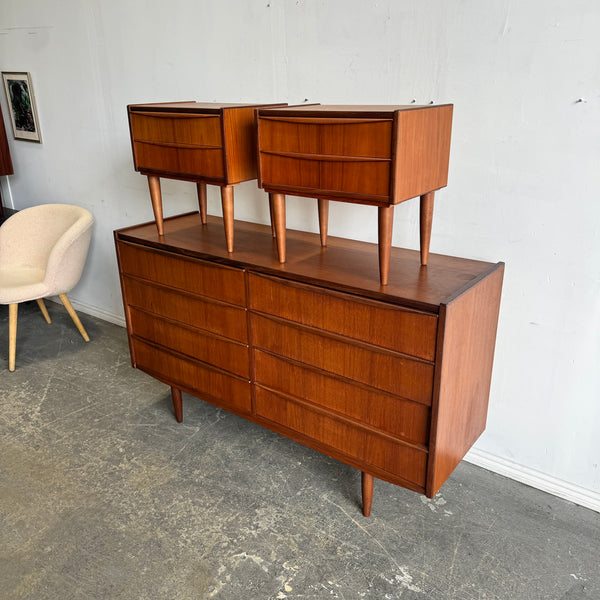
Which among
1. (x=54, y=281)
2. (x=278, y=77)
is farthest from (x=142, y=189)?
(x=278, y=77)

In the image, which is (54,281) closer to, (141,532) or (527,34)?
A: (141,532)

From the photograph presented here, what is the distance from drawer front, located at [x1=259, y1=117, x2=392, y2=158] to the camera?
1.77m

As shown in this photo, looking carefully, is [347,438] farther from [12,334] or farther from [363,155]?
[12,334]

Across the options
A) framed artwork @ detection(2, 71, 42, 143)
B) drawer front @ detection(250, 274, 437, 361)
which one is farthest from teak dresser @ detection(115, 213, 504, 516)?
framed artwork @ detection(2, 71, 42, 143)

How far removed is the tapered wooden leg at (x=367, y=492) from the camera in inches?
86.7

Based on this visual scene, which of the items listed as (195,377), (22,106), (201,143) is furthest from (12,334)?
(201,143)

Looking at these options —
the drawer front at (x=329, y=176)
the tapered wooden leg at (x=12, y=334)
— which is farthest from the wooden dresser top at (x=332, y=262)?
the tapered wooden leg at (x=12, y=334)

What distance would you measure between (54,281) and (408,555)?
8.71 ft

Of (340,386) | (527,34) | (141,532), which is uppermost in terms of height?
(527,34)

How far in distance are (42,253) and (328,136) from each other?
2761 mm

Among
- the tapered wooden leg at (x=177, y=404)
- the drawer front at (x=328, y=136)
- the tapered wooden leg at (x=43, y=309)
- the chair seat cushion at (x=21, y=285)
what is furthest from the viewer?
the tapered wooden leg at (x=43, y=309)

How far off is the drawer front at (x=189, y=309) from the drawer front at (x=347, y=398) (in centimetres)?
16

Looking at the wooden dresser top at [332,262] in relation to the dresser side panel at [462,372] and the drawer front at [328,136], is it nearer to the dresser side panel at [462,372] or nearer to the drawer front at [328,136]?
the dresser side panel at [462,372]

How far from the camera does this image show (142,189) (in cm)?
353
